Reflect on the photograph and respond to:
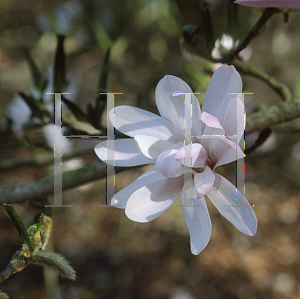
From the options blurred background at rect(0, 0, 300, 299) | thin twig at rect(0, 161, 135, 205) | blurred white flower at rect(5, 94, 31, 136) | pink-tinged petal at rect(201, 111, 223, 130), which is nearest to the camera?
pink-tinged petal at rect(201, 111, 223, 130)

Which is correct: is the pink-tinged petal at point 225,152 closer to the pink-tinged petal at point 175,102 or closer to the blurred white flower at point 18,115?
the pink-tinged petal at point 175,102

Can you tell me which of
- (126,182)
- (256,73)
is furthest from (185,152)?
(126,182)

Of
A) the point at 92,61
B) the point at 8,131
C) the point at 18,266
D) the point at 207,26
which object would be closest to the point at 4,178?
the point at 92,61

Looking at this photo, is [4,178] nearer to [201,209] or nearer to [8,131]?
[8,131]

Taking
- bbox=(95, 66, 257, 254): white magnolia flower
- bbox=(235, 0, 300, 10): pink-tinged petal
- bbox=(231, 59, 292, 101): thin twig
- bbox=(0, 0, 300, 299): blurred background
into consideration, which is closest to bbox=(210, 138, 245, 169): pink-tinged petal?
bbox=(95, 66, 257, 254): white magnolia flower

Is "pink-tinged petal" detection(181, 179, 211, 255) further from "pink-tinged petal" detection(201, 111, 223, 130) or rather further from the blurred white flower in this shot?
the blurred white flower

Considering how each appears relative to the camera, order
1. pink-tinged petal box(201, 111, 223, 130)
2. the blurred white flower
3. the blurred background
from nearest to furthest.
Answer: pink-tinged petal box(201, 111, 223, 130)
the blurred white flower
the blurred background

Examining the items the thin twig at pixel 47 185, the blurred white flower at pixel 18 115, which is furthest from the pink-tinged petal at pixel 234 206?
the blurred white flower at pixel 18 115
